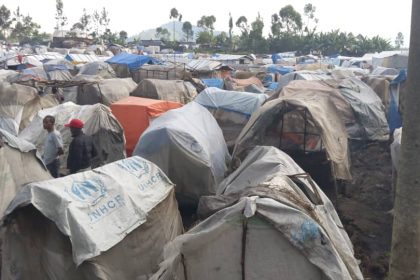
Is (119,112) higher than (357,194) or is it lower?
higher

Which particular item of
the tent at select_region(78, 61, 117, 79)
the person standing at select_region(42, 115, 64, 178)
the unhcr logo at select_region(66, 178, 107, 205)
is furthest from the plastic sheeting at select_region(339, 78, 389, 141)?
the tent at select_region(78, 61, 117, 79)

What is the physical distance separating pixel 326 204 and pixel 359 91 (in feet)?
32.0

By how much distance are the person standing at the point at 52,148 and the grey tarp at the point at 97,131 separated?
1.80 metres

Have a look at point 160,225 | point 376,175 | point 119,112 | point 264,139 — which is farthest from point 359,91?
point 160,225

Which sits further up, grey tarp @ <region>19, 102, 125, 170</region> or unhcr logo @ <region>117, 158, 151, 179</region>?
unhcr logo @ <region>117, 158, 151, 179</region>

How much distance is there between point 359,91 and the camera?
1500cm

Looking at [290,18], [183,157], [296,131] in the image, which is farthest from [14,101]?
[290,18]

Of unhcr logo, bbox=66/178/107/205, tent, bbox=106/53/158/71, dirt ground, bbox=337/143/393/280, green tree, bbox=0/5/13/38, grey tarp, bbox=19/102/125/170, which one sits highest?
green tree, bbox=0/5/13/38

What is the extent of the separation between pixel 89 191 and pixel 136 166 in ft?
3.47

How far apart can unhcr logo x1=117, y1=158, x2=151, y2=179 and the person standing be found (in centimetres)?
292

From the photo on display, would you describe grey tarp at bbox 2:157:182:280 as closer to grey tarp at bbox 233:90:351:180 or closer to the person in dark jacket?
the person in dark jacket

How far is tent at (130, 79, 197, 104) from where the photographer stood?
1650cm

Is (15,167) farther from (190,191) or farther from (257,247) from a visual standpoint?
(257,247)

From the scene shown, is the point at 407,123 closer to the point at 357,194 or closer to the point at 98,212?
the point at 98,212
